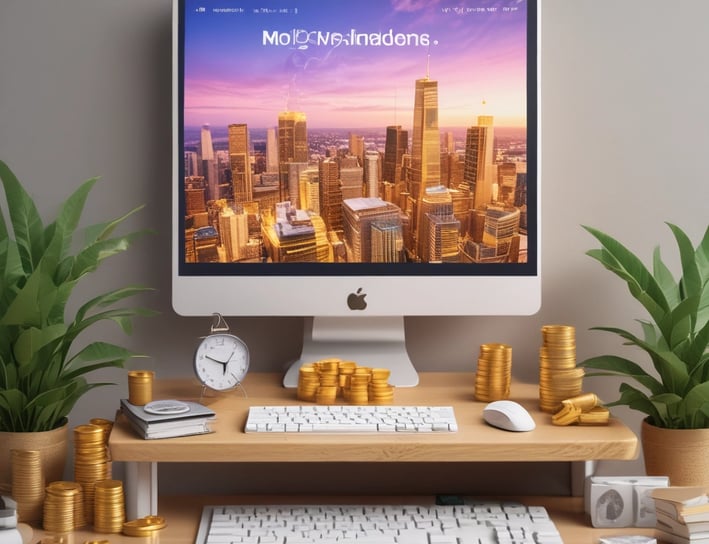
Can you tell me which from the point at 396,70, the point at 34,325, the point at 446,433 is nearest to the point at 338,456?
the point at 446,433

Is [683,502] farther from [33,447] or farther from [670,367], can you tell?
[33,447]

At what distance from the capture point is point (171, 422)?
177 cm

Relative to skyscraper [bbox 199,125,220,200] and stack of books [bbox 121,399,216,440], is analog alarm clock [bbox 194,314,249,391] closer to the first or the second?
stack of books [bbox 121,399,216,440]

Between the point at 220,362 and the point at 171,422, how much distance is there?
0.28 m

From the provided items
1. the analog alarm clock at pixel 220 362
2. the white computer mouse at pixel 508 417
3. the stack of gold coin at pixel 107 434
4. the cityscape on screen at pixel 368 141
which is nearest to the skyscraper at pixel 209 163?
the cityscape on screen at pixel 368 141

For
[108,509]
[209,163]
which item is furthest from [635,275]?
[108,509]

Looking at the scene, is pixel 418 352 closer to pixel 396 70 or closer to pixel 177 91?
pixel 396 70

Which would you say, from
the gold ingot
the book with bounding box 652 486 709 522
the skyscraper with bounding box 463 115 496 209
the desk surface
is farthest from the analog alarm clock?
the book with bounding box 652 486 709 522

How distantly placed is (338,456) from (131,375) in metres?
0.49

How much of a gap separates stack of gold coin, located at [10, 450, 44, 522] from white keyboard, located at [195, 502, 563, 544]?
0.33m

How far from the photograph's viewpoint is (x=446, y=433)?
1.77m

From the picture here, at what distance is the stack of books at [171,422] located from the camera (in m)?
1.75

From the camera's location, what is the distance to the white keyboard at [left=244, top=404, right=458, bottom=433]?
1775 mm

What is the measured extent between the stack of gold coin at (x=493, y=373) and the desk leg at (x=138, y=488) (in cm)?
71
